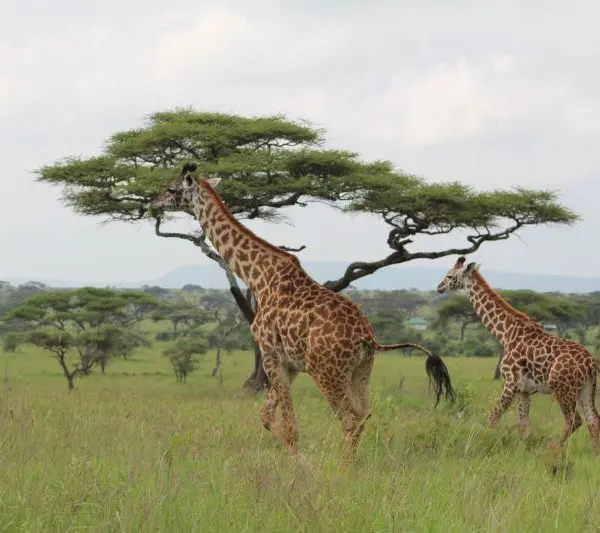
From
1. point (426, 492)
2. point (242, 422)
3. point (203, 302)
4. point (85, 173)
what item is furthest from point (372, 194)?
point (203, 302)

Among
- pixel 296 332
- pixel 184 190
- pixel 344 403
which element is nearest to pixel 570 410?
pixel 344 403

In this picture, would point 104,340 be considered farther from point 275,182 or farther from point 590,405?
point 590,405

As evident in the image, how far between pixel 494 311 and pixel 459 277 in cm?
100

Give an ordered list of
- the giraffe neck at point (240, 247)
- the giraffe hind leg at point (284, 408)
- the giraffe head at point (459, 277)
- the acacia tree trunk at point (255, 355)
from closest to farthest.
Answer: the giraffe hind leg at point (284, 408) → the giraffe neck at point (240, 247) → the giraffe head at point (459, 277) → the acacia tree trunk at point (255, 355)

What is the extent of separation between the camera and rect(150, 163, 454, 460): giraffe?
272 inches

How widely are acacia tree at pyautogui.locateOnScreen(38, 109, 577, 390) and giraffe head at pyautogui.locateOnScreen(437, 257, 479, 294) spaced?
34.9 feet

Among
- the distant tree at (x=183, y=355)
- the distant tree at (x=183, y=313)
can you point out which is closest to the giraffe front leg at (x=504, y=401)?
the distant tree at (x=183, y=355)

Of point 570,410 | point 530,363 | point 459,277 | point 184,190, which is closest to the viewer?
point 184,190

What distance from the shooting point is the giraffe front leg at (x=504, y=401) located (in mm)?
11156

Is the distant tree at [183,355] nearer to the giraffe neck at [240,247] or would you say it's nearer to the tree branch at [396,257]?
the tree branch at [396,257]

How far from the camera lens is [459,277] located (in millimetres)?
12828

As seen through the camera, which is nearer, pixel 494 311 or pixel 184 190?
pixel 184 190

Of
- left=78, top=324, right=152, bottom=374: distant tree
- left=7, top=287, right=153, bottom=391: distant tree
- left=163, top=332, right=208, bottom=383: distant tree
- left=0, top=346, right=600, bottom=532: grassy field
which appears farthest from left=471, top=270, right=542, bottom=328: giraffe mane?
left=163, top=332, right=208, bottom=383: distant tree

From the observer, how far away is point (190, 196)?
8633 mm
